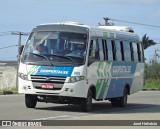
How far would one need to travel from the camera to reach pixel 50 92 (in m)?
18.0

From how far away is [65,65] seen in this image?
58.7ft

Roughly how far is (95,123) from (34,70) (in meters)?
4.21

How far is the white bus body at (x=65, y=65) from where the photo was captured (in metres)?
17.9

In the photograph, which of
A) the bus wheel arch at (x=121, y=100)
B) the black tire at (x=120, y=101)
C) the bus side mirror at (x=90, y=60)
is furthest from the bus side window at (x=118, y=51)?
the bus side mirror at (x=90, y=60)

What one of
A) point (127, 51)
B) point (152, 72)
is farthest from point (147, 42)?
point (127, 51)

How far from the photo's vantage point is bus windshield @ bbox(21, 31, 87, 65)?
59.4 feet

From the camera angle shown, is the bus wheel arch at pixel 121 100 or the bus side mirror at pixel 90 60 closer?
the bus side mirror at pixel 90 60

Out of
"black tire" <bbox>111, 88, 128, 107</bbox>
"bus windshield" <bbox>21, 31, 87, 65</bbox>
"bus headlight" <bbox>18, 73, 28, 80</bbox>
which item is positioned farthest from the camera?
"black tire" <bbox>111, 88, 128, 107</bbox>

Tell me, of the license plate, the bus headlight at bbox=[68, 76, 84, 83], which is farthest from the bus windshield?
the license plate

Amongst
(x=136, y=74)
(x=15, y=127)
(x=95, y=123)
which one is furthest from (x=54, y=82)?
(x=136, y=74)

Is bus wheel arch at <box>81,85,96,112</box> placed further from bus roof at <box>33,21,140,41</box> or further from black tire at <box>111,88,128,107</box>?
black tire at <box>111,88,128,107</box>

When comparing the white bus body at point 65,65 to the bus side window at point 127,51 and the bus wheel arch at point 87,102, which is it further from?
the bus side window at point 127,51

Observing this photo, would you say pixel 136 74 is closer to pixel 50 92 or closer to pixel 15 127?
pixel 50 92

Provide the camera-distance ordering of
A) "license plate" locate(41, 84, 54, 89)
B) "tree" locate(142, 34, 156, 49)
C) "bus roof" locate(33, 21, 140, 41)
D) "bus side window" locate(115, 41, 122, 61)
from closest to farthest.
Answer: "license plate" locate(41, 84, 54, 89), "bus roof" locate(33, 21, 140, 41), "bus side window" locate(115, 41, 122, 61), "tree" locate(142, 34, 156, 49)
